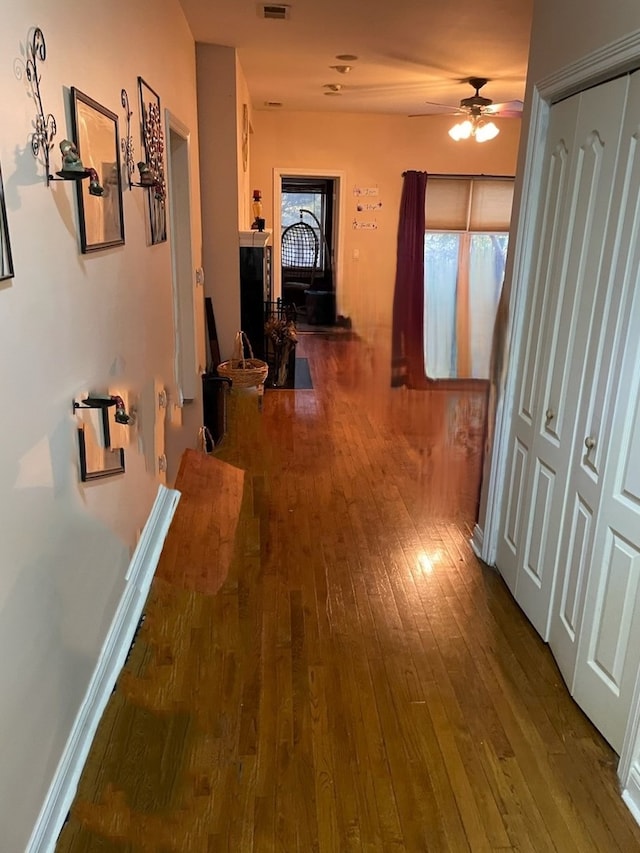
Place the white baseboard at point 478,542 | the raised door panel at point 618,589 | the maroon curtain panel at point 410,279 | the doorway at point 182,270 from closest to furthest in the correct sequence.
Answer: the raised door panel at point 618,589, the white baseboard at point 478,542, the doorway at point 182,270, the maroon curtain panel at point 410,279

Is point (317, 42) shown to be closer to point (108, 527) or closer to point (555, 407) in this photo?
point (555, 407)

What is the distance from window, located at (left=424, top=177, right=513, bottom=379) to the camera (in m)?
7.75

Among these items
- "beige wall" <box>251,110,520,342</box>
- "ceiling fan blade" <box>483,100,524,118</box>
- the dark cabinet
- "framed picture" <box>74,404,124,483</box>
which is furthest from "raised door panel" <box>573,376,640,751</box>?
"beige wall" <box>251,110,520,342</box>

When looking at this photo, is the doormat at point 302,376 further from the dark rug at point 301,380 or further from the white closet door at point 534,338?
the white closet door at point 534,338

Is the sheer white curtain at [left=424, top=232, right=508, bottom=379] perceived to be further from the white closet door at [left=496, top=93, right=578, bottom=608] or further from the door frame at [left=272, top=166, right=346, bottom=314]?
the white closet door at [left=496, top=93, right=578, bottom=608]

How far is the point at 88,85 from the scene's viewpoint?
187cm

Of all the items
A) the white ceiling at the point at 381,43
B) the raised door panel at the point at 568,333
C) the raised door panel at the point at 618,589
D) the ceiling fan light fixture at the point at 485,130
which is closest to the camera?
the raised door panel at the point at 618,589

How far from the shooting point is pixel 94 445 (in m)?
1.94

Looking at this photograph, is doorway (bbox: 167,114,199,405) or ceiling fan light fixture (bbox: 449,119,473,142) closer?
doorway (bbox: 167,114,199,405)

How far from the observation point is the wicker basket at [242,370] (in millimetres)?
5047

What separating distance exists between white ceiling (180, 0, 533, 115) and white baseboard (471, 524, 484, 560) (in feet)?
8.75

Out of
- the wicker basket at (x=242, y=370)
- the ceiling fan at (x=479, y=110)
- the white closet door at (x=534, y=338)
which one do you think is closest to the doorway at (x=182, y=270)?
the wicker basket at (x=242, y=370)

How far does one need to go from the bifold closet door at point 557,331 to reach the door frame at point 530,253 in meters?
0.05

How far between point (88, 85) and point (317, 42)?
2816mm
